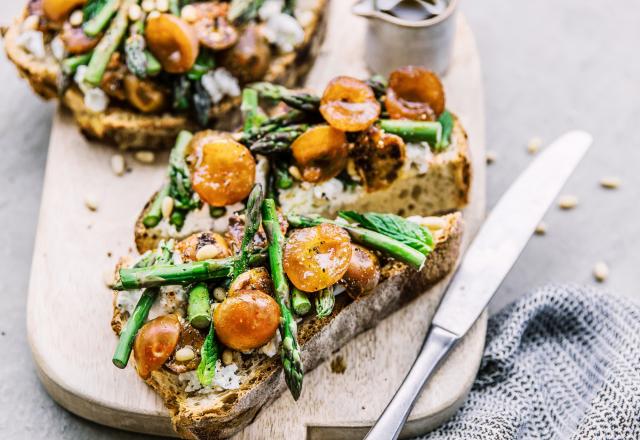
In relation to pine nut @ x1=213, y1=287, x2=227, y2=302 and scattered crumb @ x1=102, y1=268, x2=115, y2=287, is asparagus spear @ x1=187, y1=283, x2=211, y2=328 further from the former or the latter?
scattered crumb @ x1=102, y1=268, x2=115, y2=287

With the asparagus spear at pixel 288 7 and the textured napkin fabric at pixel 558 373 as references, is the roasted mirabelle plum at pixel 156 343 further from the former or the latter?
the asparagus spear at pixel 288 7

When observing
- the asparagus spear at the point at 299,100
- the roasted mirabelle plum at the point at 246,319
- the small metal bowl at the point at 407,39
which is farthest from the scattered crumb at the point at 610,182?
the roasted mirabelle plum at the point at 246,319

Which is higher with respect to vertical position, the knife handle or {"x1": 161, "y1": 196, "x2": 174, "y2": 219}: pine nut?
{"x1": 161, "y1": 196, "x2": 174, "y2": 219}: pine nut

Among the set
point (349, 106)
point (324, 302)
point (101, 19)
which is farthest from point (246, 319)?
point (101, 19)

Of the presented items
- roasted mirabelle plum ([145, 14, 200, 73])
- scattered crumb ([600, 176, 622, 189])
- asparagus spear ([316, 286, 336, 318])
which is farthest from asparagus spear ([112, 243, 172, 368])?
scattered crumb ([600, 176, 622, 189])

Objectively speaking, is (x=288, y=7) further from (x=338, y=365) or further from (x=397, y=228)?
(x=338, y=365)

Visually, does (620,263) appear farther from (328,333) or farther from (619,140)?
(328,333)
